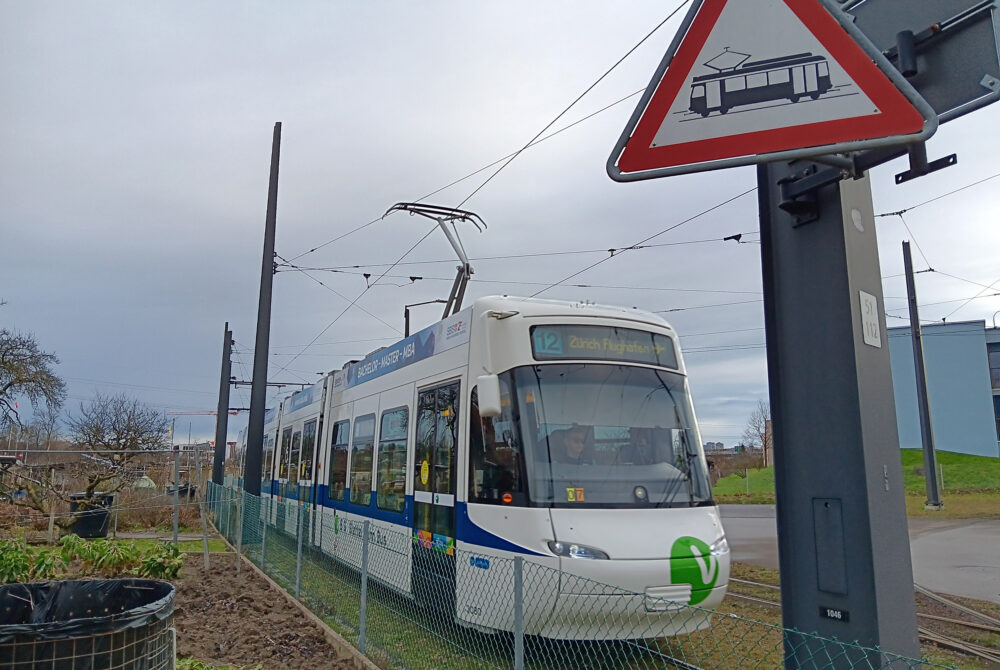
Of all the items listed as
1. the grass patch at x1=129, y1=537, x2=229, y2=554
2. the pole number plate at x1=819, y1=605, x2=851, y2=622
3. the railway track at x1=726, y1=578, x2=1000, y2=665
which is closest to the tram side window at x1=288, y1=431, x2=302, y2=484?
the grass patch at x1=129, y1=537, x2=229, y2=554

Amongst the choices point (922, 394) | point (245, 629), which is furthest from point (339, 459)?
point (922, 394)

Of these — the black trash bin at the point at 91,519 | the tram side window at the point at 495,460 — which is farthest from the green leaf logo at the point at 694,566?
the black trash bin at the point at 91,519

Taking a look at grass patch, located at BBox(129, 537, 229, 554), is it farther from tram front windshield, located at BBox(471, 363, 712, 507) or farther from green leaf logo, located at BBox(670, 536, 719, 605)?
green leaf logo, located at BBox(670, 536, 719, 605)

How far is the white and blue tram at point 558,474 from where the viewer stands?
5.98 m

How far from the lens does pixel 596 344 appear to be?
7.11 m

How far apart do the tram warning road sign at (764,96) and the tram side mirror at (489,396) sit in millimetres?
4014

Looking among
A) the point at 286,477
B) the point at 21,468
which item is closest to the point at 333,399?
the point at 286,477

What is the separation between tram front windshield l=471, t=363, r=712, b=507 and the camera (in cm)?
640

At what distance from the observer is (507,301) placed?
7.36 m

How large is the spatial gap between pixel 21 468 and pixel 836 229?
19.8 m

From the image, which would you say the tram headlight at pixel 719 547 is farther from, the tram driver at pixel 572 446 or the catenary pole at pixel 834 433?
the catenary pole at pixel 834 433

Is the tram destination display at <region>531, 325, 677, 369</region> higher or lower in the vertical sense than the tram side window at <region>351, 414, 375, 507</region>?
higher

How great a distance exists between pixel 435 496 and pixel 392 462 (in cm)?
167

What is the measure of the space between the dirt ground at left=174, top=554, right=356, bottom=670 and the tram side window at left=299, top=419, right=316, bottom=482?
376cm
